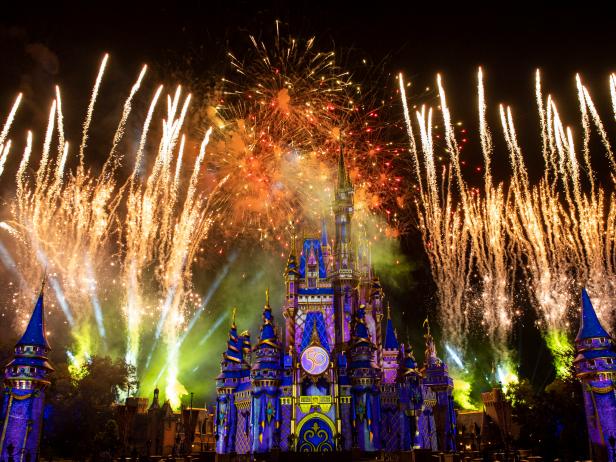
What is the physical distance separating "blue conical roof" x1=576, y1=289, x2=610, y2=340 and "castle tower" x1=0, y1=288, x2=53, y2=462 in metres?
42.0

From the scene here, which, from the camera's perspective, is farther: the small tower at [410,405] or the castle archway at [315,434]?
the small tower at [410,405]

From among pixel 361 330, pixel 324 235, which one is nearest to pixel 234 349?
pixel 361 330

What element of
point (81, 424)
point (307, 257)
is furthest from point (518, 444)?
point (81, 424)

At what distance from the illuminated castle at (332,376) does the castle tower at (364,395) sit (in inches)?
4.0

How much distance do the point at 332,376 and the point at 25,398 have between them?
94.3ft

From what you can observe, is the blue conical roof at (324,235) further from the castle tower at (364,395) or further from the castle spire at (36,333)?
the castle spire at (36,333)

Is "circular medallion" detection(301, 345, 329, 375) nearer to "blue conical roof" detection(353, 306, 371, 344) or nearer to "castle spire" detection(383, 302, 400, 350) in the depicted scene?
"blue conical roof" detection(353, 306, 371, 344)

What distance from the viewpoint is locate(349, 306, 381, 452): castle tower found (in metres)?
55.8

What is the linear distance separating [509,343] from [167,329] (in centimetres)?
5181

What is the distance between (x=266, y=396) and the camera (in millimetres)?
56875

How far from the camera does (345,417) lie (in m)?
56.7

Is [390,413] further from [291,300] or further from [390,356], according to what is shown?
[291,300]

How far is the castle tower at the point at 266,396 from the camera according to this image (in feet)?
183

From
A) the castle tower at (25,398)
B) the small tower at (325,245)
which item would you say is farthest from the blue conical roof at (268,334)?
the castle tower at (25,398)
